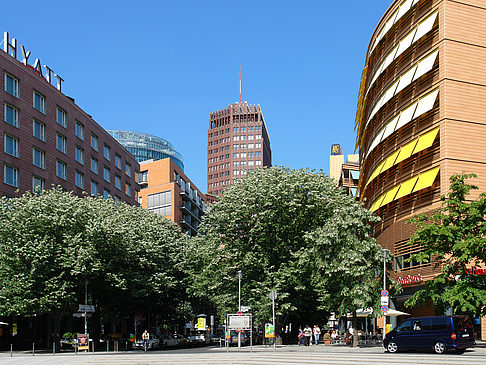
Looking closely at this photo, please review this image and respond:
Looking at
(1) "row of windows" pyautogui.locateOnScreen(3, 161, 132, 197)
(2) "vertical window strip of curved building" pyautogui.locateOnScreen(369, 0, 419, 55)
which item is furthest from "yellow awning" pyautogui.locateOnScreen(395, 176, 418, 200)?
(1) "row of windows" pyautogui.locateOnScreen(3, 161, 132, 197)

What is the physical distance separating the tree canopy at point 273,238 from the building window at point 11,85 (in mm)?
23566

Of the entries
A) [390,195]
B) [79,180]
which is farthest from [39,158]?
[390,195]

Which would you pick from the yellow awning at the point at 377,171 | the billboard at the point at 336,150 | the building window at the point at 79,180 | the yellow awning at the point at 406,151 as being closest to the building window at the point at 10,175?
the building window at the point at 79,180

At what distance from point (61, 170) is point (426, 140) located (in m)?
40.5

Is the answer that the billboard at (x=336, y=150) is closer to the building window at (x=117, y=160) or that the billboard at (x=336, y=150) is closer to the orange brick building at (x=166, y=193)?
the orange brick building at (x=166, y=193)

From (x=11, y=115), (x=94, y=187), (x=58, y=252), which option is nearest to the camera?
(x=58, y=252)

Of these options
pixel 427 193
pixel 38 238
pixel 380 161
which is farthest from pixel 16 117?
pixel 427 193

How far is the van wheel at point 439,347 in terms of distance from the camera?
2833 centimetres

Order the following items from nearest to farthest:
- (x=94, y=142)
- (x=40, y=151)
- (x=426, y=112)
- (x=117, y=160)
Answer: (x=426, y=112)
(x=40, y=151)
(x=94, y=142)
(x=117, y=160)

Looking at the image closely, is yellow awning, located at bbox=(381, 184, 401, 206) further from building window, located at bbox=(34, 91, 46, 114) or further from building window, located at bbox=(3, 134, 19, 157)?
building window, located at bbox=(34, 91, 46, 114)

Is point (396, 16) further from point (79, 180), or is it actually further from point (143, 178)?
point (143, 178)

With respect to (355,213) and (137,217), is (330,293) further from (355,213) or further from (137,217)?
(137,217)

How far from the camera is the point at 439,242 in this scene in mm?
33125

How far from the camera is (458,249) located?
3186cm
